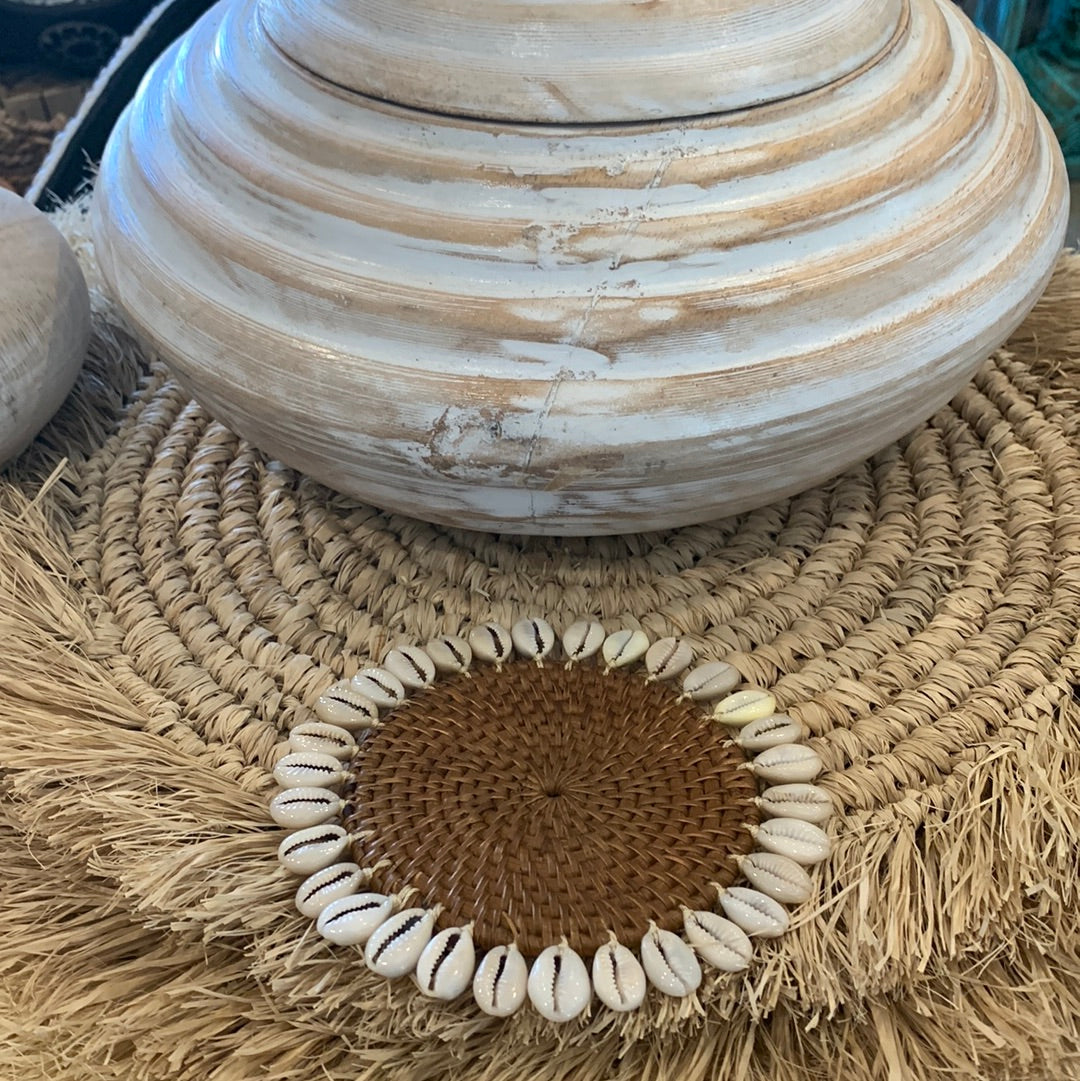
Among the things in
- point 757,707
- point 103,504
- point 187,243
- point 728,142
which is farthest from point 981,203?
point 103,504

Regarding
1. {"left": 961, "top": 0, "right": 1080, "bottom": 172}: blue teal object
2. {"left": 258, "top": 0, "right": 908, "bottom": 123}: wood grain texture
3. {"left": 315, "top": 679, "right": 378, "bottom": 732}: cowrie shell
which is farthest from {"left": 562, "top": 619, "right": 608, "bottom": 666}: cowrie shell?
{"left": 961, "top": 0, "right": 1080, "bottom": 172}: blue teal object

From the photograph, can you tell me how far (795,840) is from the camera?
18.9 inches

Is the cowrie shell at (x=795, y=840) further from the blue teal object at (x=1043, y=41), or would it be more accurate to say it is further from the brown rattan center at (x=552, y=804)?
the blue teal object at (x=1043, y=41)

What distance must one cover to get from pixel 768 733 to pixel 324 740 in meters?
0.22

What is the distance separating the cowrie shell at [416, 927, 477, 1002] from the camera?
1.44 feet

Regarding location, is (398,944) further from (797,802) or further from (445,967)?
(797,802)

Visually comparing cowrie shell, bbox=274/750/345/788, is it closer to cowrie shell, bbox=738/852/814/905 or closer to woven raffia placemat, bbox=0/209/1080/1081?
woven raffia placemat, bbox=0/209/1080/1081

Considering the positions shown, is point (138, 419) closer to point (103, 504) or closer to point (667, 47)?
point (103, 504)

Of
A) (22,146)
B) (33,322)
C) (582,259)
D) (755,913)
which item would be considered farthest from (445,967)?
(22,146)

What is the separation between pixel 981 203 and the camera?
500mm

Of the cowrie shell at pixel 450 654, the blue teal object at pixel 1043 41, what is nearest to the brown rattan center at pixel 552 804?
the cowrie shell at pixel 450 654

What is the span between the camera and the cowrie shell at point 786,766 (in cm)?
51

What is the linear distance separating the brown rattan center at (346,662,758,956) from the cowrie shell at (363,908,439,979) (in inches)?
0.5

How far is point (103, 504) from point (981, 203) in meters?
0.53
